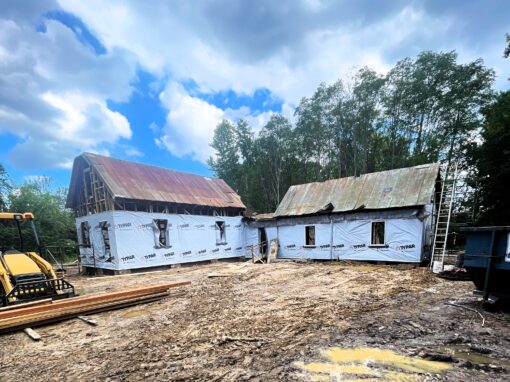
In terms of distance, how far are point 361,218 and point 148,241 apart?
39.1 feet

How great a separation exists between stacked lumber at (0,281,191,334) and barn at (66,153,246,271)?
6895 mm

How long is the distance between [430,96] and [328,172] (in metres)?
11.5

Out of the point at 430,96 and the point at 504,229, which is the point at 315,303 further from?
the point at 430,96

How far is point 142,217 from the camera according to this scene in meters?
14.0

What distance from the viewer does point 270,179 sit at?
105 ft

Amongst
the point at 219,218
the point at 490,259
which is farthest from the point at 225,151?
the point at 490,259

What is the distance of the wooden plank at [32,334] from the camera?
468 centimetres

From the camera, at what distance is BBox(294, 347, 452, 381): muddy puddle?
2.89m

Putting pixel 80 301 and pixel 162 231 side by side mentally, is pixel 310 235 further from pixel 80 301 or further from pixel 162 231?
pixel 80 301

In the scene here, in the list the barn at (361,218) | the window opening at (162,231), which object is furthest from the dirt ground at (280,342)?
the window opening at (162,231)

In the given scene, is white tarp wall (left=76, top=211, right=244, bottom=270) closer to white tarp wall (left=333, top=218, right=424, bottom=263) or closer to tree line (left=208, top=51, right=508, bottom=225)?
white tarp wall (left=333, top=218, right=424, bottom=263)

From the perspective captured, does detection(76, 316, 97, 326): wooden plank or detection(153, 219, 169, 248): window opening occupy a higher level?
detection(76, 316, 97, 326): wooden plank

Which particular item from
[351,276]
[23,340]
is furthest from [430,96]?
[23,340]

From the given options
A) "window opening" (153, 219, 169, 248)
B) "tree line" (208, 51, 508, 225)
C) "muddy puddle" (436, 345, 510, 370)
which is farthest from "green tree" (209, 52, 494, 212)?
"muddy puddle" (436, 345, 510, 370)
